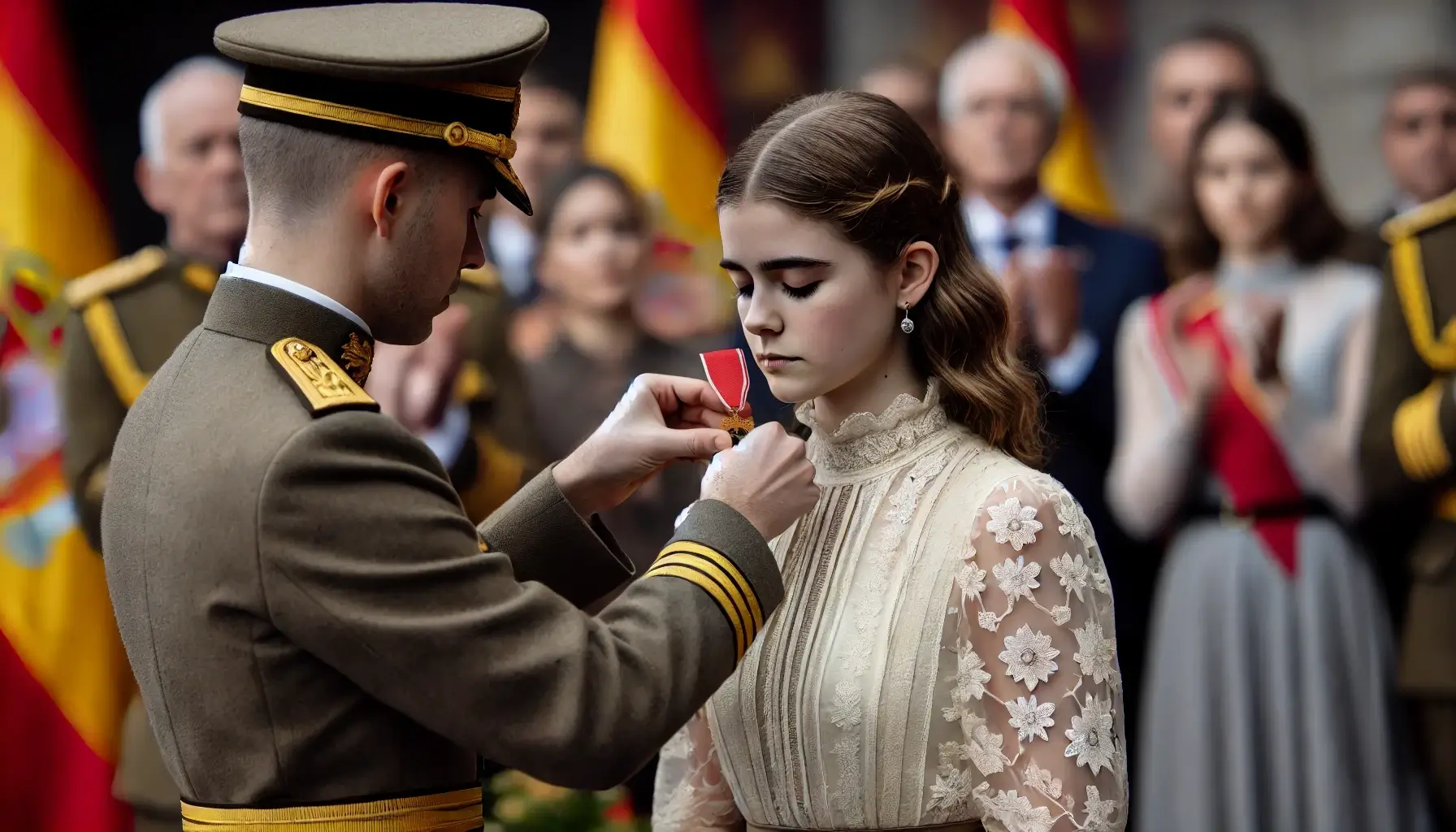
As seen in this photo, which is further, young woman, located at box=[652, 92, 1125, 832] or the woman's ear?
the woman's ear

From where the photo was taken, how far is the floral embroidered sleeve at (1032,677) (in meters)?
1.87

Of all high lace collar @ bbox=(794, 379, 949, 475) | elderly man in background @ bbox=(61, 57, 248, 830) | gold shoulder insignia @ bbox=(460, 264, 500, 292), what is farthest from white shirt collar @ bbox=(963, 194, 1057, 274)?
high lace collar @ bbox=(794, 379, 949, 475)

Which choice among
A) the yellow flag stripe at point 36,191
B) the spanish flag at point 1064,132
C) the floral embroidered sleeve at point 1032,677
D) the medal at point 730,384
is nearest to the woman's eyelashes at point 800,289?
the medal at point 730,384

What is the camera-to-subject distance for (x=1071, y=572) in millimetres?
1919

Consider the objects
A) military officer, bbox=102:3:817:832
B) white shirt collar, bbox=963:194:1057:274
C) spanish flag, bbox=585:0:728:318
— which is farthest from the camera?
spanish flag, bbox=585:0:728:318

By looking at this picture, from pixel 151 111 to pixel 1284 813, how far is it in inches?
130

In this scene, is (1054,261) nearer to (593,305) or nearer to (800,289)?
(593,305)

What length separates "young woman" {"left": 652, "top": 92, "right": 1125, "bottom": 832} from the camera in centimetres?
191

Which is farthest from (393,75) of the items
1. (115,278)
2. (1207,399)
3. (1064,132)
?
(1064,132)

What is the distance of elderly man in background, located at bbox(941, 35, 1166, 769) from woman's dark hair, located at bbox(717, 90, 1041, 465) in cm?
171

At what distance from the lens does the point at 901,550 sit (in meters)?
2.04

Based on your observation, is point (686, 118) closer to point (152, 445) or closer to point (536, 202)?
point (536, 202)

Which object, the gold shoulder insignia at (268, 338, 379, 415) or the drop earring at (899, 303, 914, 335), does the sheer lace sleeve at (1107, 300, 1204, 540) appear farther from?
the gold shoulder insignia at (268, 338, 379, 415)

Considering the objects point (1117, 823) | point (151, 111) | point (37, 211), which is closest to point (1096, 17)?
point (151, 111)
